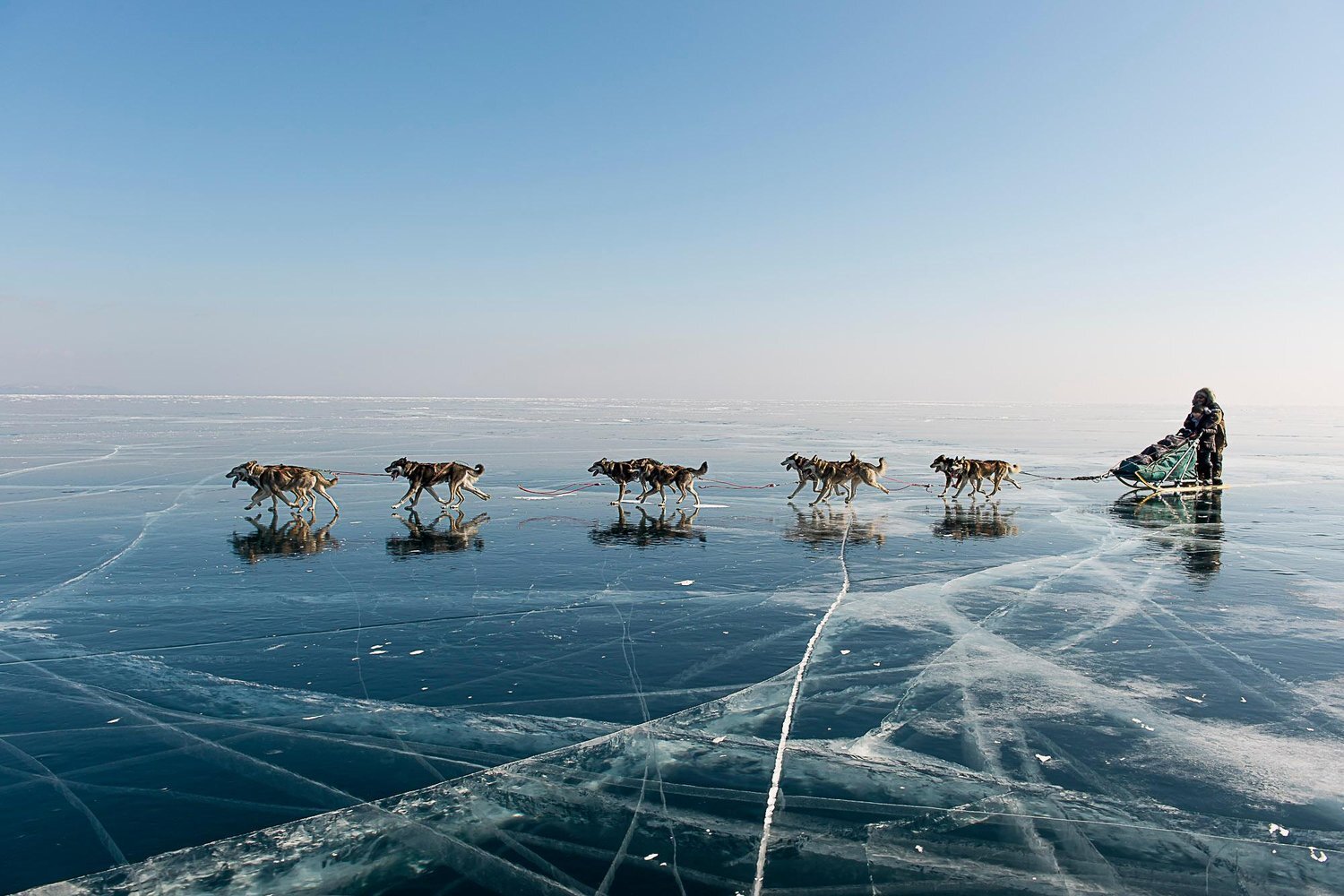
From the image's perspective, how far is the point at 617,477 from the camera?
A: 1905cm

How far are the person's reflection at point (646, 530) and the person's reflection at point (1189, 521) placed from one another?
809 cm

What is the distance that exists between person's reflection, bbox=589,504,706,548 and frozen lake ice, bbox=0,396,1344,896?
0.68ft

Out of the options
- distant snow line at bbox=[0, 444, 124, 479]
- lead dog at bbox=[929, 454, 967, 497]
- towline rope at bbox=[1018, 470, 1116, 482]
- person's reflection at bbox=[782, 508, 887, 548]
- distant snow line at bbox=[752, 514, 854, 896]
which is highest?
lead dog at bbox=[929, 454, 967, 497]

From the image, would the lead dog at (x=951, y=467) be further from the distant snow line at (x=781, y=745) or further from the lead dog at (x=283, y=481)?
the lead dog at (x=283, y=481)

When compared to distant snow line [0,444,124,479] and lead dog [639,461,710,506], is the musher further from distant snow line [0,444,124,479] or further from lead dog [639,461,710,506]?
distant snow line [0,444,124,479]

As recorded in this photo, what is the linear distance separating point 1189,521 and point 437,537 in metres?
15.7

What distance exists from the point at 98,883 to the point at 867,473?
1700 centimetres

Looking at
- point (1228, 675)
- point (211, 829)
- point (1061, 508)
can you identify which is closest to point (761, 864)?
point (211, 829)

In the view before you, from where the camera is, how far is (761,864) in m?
4.07

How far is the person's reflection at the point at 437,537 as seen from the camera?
1292 centimetres

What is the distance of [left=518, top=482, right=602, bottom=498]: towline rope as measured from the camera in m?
20.2

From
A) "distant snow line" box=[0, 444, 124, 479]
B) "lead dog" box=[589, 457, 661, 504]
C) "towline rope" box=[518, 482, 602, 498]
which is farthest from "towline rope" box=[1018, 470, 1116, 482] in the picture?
"distant snow line" box=[0, 444, 124, 479]

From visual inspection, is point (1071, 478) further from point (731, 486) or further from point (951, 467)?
point (731, 486)

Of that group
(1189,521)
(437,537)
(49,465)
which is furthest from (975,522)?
(49,465)
